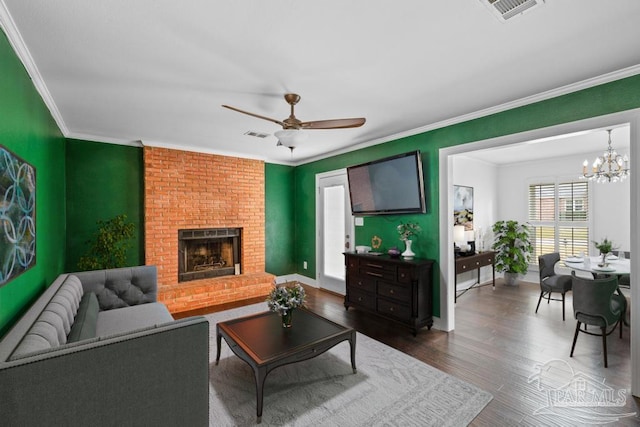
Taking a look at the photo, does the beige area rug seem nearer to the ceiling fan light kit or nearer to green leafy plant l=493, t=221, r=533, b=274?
the ceiling fan light kit

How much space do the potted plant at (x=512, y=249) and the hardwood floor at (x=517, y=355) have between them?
1252 millimetres

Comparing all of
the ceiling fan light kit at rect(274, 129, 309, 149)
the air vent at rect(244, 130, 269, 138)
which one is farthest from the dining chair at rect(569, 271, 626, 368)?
the air vent at rect(244, 130, 269, 138)

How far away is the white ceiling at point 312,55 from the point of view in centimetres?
163

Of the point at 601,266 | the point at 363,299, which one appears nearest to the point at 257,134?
the point at 363,299

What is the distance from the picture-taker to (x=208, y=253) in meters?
5.13

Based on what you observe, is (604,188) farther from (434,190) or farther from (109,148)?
(109,148)

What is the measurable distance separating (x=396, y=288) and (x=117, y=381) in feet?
9.59

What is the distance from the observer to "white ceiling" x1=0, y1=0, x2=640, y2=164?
1628 mm

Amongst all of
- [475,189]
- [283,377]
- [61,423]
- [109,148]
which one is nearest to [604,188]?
[475,189]

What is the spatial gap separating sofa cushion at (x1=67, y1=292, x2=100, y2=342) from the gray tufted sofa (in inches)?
0.6

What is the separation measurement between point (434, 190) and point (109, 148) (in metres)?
4.59

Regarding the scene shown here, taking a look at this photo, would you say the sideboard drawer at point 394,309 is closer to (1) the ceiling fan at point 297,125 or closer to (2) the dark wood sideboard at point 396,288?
(2) the dark wood sideboard at point 396,288

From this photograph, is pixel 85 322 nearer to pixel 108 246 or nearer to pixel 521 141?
pixel 108 246
